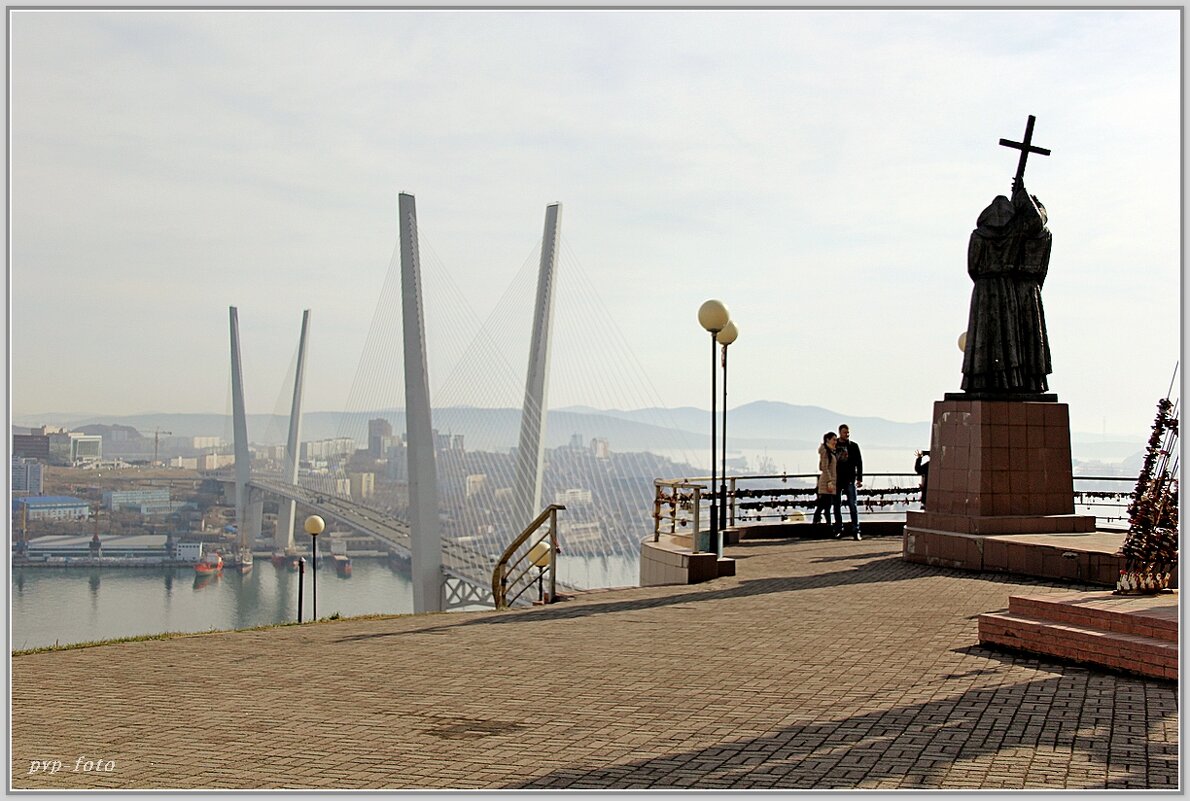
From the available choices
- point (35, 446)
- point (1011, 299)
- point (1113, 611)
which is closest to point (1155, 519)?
point (1113, 611)

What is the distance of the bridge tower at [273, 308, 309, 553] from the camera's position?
44094mm

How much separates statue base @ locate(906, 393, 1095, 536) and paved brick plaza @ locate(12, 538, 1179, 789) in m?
3.06

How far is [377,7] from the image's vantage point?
5.69 m

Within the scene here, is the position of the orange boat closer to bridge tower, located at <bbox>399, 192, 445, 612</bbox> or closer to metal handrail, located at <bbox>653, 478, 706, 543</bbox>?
bridge tower, located at <bbox>399, 192, 445, 612</bbox>

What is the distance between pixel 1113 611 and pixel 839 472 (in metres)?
7.85

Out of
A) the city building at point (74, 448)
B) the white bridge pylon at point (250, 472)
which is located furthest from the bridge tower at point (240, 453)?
the city building at point (74, 448)

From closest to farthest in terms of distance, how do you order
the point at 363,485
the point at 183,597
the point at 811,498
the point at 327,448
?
the point at 811,498
the point at 183,597
the point at 363,485
the point at 327,448

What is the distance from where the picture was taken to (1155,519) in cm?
746

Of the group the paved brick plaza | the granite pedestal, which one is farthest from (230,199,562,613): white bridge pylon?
the paved brick plaza

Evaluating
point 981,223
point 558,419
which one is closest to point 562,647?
point 981,223

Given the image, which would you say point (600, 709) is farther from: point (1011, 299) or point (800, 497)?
point (800, 497)

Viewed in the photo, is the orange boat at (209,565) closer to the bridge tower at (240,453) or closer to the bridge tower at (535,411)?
the bridge tower at (240,453)

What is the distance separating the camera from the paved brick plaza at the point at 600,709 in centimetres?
443

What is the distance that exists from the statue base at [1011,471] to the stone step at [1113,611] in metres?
4.15
